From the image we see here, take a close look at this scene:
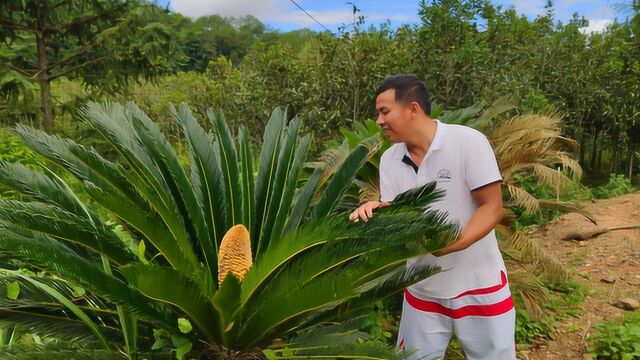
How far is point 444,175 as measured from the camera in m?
2.16

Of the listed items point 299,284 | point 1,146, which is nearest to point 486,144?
point 299,284

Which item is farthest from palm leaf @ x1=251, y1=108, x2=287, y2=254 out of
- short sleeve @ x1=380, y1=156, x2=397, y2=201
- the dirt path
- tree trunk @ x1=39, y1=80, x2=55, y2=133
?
tree trunk @ x1=39, y1=80, x2=55, y2=133

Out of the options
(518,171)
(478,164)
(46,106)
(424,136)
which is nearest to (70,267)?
(424,136)

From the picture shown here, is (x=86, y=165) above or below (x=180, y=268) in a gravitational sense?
above

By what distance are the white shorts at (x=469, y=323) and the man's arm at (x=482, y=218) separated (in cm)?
27

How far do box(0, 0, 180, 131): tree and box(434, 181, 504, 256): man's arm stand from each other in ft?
26.6

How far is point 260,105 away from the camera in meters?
9.01

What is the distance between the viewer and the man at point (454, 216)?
208 centimetres

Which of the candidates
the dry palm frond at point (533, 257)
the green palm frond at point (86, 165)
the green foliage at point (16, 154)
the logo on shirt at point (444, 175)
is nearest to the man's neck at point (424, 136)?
the logo on shirt at point (444, 175)

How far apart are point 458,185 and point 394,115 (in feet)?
1.24

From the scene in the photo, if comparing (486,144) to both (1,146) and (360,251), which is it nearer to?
(360,251)

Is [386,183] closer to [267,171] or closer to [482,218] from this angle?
[482,218]

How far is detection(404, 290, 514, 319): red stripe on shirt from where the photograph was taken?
220 centimetres

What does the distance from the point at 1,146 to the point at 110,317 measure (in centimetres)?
587
